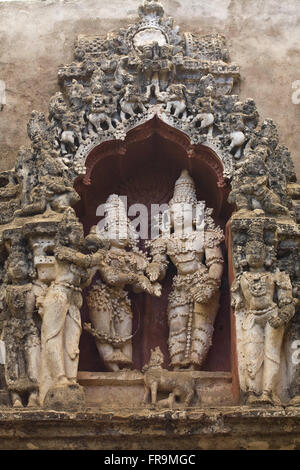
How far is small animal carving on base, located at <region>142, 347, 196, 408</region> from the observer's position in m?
8.95

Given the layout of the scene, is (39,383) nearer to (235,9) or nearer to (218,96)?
(218,96)

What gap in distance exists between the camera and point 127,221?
33.2 feet

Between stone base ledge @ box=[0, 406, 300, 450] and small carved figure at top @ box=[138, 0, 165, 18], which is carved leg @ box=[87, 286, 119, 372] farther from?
small carved figure at top @ box=[138, 0, 165, 18]

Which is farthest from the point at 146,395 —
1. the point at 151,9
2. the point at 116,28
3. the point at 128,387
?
the point at 116,28

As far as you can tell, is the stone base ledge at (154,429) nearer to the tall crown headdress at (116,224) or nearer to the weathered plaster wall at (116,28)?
the tall crown headdress at (116,224)

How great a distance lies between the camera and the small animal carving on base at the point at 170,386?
8945 mm

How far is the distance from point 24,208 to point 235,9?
3.87 m

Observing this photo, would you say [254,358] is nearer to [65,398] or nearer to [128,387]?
[128,387]

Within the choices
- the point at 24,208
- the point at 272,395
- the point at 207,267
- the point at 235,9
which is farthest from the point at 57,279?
the point at 235,9

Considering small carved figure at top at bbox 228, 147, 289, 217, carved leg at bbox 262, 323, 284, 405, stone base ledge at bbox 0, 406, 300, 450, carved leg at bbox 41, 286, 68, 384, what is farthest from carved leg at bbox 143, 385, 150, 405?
small carved figure at top at bbox 228, 147, 289, 217

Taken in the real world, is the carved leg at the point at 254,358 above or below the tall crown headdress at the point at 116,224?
below

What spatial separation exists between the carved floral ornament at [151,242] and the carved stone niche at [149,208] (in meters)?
0.09

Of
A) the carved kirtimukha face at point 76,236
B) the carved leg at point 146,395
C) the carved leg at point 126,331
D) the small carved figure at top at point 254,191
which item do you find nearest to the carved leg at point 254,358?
the carved leg at point 146,395

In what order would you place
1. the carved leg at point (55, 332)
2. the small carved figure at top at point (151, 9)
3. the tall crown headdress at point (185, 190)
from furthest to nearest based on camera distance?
the small carved figure at top at point (151, 9) < the tall crown headdress at point (185, 190) < the carved leg at point (55, 332)
